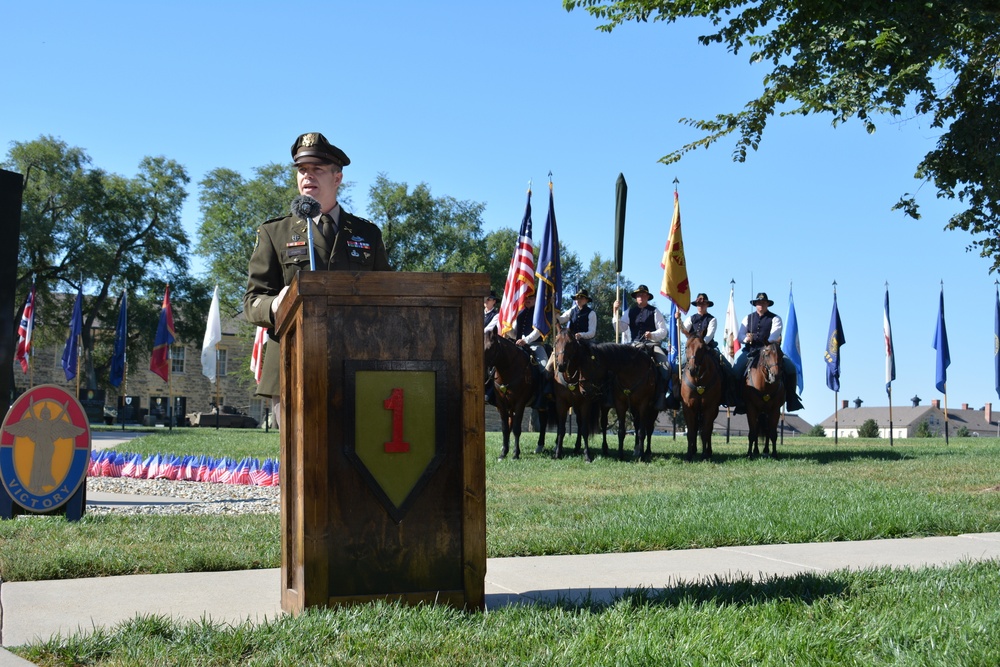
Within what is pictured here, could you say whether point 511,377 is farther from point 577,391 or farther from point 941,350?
point 941,350

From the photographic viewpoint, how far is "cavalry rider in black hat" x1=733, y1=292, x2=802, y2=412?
61.2 ft

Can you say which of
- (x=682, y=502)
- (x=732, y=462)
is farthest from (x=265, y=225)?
(x=732, y=462)

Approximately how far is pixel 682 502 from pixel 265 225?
5.27 m

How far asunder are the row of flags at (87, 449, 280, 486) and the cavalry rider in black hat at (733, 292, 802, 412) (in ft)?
29.7

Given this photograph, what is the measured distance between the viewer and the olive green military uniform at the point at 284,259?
5.00 meters

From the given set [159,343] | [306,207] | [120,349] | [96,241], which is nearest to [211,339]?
[159,343]

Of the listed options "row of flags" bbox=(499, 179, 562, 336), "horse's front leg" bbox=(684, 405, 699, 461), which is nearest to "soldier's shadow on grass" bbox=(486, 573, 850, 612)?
"horse's front leg" bbox=(684, 405, 699, 461)

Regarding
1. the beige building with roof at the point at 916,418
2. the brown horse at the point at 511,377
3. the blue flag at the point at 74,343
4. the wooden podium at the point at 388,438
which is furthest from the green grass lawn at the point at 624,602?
the beige building with roof at the point at 916,418

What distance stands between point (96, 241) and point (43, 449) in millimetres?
50737

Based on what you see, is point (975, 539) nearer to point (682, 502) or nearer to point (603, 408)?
point (682, 502)

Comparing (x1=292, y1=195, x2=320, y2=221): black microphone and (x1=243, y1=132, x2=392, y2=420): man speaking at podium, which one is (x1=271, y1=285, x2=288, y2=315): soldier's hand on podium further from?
(x1=292, y1=195, x2=320, y2=221): black microphone

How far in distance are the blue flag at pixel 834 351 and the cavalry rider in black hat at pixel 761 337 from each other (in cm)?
1181

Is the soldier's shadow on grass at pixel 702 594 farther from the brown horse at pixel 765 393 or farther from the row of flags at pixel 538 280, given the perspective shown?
the row of flags at pixel 538 280

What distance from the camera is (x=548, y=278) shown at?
2045 cm
